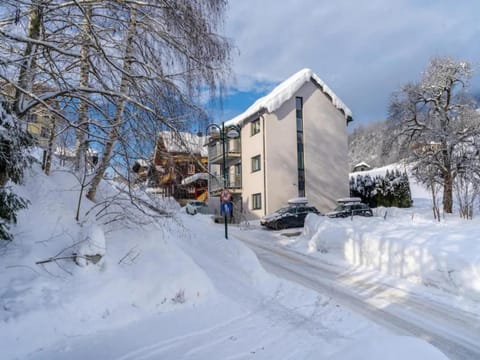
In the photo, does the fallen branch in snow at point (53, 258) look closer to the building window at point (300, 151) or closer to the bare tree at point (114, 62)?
the bare tree at point (114, 62)

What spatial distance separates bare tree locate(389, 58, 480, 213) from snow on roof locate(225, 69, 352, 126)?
15.8 ft

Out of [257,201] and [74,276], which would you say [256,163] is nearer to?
[257,201]

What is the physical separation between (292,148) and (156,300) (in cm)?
2145

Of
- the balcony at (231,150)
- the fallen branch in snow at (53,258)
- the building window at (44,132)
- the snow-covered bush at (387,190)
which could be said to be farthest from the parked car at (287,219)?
the fallen branch in snow at (53,258)

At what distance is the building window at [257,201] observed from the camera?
25.0m

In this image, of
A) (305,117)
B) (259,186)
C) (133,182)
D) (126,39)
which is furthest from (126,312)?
(305,117)

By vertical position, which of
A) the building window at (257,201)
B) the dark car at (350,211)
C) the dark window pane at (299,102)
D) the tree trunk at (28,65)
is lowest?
the dark car at (350,211)

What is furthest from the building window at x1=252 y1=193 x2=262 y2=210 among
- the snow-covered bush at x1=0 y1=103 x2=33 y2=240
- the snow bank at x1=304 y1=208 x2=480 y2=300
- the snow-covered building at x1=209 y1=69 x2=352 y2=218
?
the snow-covered bush at x1=0 y1=103 x2=33 y2=240

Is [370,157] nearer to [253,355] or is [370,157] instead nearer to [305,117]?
[305,117]

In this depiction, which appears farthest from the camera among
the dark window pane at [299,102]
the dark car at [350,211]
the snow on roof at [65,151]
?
the dark window pane at [299,102]

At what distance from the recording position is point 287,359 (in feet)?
12.2

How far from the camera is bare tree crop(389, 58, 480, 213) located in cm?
2041

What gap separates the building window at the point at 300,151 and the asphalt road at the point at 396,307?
16.1m

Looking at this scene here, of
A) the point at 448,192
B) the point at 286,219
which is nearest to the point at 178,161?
the point at 286,219
